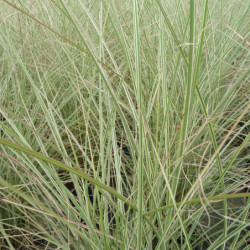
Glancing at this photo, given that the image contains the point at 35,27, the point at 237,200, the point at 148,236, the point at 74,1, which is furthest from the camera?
the point at 74,1

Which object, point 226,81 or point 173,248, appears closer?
point 173,248

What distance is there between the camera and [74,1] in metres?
1.67

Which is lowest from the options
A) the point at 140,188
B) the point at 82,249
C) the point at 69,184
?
the point at 69,184

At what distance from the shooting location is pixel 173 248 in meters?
0.61

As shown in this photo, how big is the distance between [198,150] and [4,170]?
49cm

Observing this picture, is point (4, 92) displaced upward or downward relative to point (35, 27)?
downward

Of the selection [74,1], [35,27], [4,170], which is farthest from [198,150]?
[74,1]

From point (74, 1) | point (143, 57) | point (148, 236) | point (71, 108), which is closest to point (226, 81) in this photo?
point (143, 57)

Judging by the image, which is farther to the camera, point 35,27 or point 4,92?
point 35,27

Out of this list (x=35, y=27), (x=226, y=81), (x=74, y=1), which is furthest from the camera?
(x=74, y=1)

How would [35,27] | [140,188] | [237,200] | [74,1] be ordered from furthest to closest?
[74,1] → [35,27] → [237,200] → [140,188]

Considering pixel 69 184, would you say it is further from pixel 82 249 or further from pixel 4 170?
pixel 82 249

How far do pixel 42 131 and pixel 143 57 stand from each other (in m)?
0.36

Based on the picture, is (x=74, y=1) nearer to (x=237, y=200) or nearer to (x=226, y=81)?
(x=226, y=81)
